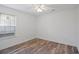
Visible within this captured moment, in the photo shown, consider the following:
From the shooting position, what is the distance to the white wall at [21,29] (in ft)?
7.52

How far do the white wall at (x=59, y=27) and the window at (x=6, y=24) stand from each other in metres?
1.33

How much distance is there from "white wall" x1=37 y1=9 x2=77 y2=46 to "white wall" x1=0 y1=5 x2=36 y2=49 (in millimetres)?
416

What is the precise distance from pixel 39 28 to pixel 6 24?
5.73 ft

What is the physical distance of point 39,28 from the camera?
364cm

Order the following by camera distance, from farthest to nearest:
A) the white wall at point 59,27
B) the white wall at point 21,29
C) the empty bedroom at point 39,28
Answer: the white wall at point 59,27 → the white wall at point 21,29 → the empty bedroom at point 39,28

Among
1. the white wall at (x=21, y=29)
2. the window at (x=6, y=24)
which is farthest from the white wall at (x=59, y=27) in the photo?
the window at (x=6, y=24)

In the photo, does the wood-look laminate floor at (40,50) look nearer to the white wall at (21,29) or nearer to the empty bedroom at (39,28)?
the empty bedroom at (39,28)

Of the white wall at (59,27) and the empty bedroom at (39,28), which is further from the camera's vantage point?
the white wall at (59,27)

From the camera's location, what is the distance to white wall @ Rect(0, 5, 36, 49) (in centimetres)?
229

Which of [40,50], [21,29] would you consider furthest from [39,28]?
[40,50]

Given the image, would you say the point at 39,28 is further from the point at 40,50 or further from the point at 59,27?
the point at 40,50

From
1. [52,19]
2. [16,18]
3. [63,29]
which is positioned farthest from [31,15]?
[63,29]

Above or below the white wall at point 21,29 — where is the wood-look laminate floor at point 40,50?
below

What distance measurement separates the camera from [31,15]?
3318 millimetres
